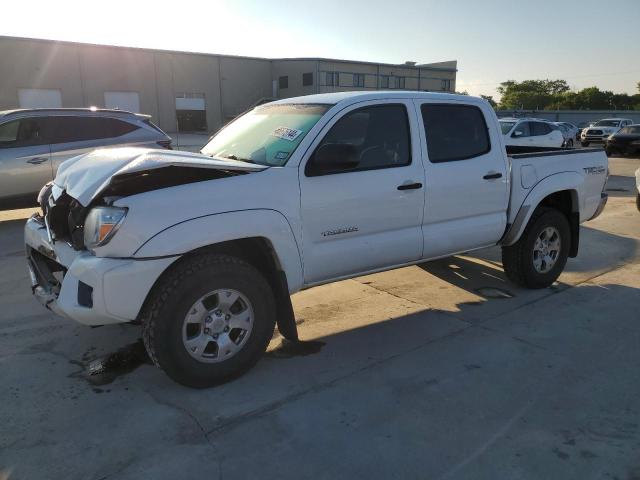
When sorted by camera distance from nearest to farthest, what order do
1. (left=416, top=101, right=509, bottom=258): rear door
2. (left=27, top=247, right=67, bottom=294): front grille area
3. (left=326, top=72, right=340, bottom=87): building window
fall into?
1. (left=27, top=247, right=67, bottom=294): front grille area
2. (left=416, top=101, right=509, bottom=258): rear door
3. (left=326, top=72, right=340, bottom=87): building window

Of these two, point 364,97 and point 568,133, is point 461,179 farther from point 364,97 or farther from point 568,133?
point 568,133

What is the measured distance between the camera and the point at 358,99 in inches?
157

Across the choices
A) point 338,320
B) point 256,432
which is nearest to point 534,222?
point 338,320

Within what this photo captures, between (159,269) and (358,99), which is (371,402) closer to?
(159,269)

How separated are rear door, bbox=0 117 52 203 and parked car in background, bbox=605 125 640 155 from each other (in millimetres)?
22917

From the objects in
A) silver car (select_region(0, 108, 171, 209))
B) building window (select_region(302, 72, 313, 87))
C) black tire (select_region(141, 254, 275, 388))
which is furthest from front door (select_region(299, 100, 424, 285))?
building window (select_region(302, 72, 313, 87))

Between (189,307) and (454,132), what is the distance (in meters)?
2.79

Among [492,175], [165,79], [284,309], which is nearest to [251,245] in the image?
[284,309]

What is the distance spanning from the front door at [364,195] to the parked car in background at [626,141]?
22.3 metres

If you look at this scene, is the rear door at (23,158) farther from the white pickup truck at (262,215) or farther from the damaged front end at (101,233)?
the damaged front end at (101,233)

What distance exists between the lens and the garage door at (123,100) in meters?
39.5

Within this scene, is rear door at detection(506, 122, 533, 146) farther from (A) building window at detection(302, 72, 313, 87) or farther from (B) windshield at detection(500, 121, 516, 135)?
(A) building window at detection(302, 72, 313, 87)

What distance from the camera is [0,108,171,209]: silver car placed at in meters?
7.91

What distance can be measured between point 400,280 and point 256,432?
3.15m
